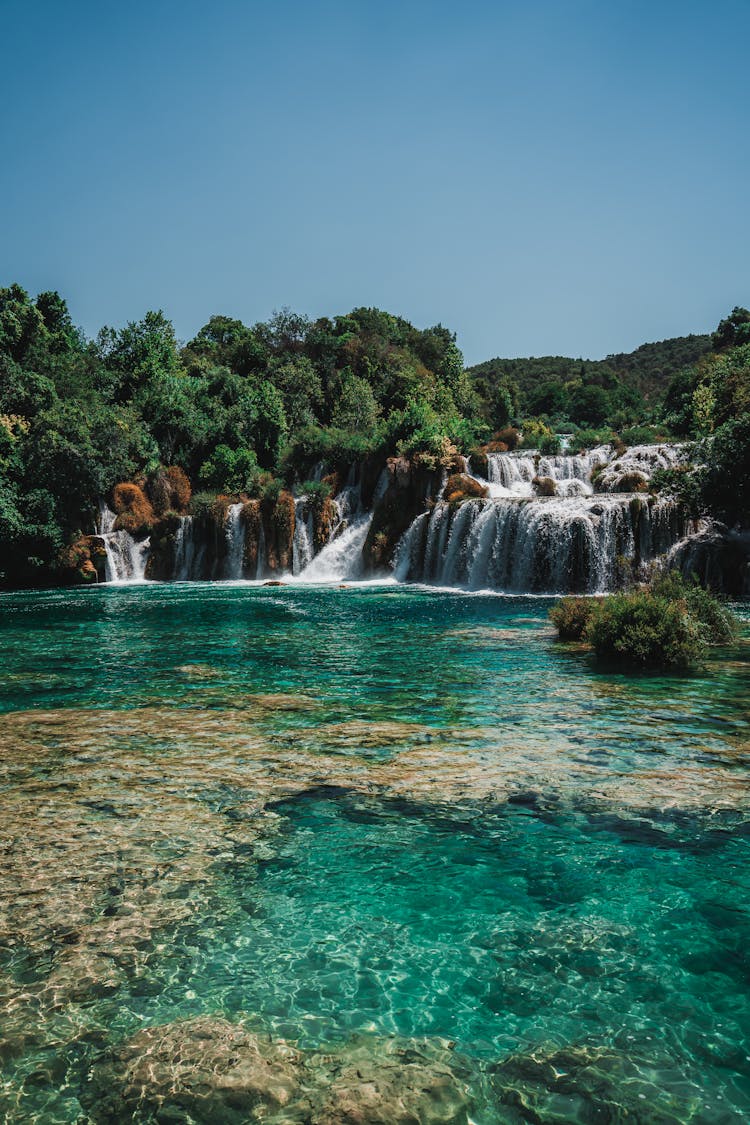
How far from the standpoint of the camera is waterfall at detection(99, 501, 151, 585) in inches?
1426

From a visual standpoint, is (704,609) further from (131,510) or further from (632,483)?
(131,510)

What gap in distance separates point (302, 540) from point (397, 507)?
518 cm

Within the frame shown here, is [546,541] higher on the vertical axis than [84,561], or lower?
higher

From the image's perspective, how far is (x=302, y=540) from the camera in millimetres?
35844

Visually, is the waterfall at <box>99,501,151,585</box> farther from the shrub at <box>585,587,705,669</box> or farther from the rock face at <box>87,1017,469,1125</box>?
the rock face at <box>87,1017,469,1125</box>

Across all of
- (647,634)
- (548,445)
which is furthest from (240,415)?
(647,634)

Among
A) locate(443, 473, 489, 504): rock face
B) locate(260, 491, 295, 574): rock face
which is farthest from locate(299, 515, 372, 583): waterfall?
locate(443, 473, 489, 504): rock face

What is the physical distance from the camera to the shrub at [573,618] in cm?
1496

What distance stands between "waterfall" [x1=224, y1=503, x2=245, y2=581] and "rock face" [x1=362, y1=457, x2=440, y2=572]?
21.0ft

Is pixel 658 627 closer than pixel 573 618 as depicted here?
Yes

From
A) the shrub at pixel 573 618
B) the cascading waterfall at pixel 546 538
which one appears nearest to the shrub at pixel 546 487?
the cascading waterfall at pixel 546 538

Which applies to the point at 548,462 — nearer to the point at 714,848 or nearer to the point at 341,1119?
the point at 714,848

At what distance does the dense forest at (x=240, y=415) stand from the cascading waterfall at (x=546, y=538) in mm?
1778

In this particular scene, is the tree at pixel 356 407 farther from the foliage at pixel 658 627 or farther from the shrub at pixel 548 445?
the foliage at pixel 658 627
